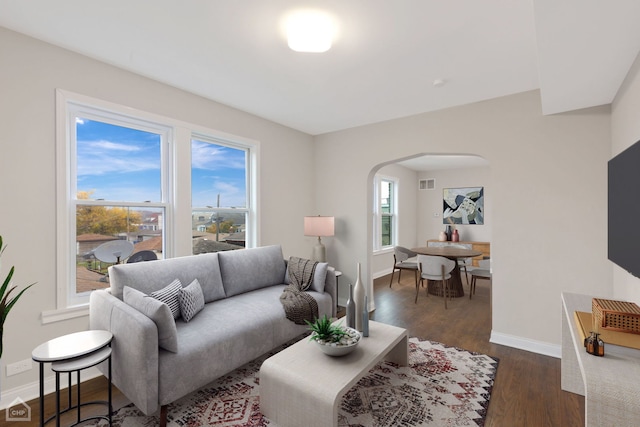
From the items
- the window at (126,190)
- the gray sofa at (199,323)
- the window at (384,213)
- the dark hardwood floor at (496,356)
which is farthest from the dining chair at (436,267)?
the window at (126,190)

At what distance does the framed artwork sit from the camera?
6.81m

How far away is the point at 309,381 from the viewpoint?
5.49 ft

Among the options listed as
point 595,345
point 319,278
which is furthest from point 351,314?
point 595,345

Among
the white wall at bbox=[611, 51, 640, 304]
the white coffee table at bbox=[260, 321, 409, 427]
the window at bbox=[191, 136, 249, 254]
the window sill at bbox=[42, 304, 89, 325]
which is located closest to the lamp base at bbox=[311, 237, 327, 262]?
the window at bbox=[191, 136, 249, 254]

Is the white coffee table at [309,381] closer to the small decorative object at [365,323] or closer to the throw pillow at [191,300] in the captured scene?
the small decorative object at [365,323]

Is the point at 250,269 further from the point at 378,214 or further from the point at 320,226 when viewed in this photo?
the point at 378,214

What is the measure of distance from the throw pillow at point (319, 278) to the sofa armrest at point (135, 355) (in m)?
1.73

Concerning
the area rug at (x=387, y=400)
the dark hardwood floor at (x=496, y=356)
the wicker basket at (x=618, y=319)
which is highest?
the wicker basket at (x=618, y=319)

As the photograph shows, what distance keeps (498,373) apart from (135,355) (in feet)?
9.06

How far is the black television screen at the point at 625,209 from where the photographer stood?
4.88ft

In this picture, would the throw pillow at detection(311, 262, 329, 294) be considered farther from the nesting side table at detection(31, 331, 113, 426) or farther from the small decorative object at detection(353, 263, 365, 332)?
the nesting side table at detection(31, 331, 113, 426)

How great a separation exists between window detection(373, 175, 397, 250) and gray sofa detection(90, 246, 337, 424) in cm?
321

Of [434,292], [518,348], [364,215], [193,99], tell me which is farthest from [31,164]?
[434,292]

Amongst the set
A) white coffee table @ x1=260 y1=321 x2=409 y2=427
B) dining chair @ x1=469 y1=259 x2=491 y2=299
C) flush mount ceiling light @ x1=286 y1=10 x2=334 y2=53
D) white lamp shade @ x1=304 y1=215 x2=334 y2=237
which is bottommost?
white coffee table @ x1=260 y1=321 x2=409 y2=427
